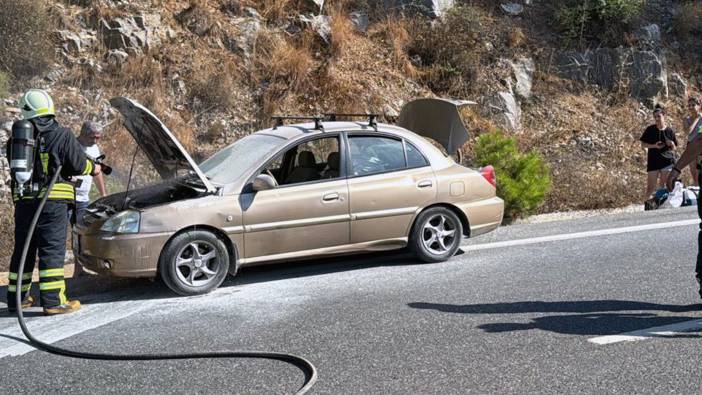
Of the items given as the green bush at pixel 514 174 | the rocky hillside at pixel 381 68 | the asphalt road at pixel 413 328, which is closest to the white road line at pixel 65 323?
the asphalt road at pixel 413 328

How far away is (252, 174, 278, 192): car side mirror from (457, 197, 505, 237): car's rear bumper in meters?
2.09

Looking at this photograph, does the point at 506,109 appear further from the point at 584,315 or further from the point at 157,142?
the point at 584,315

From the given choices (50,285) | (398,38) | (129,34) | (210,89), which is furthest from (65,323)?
(398,38)

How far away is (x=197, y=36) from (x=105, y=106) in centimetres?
255

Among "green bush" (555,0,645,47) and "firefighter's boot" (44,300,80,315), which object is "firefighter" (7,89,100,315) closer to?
"firefighter's boot" (44,300,80,315)

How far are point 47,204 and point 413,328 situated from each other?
3193 mm

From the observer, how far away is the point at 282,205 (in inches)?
300

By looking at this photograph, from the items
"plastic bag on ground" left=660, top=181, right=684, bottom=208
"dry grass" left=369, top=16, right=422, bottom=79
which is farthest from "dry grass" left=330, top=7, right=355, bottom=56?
"plastic bag on ground" left=660, top=181, right=684, bottom=208

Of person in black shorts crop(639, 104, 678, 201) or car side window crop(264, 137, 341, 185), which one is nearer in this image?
car side window crop(264, 137, 341, 185)

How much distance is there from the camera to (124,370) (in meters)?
5.36

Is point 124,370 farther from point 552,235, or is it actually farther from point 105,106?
point 105,106

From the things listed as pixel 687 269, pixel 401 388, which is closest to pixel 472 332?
pixel 401 388

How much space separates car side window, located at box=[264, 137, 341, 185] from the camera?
318 inches

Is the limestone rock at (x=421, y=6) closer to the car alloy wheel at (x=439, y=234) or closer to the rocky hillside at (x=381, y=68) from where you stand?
the rocky hillside at (x=381, y=68)
